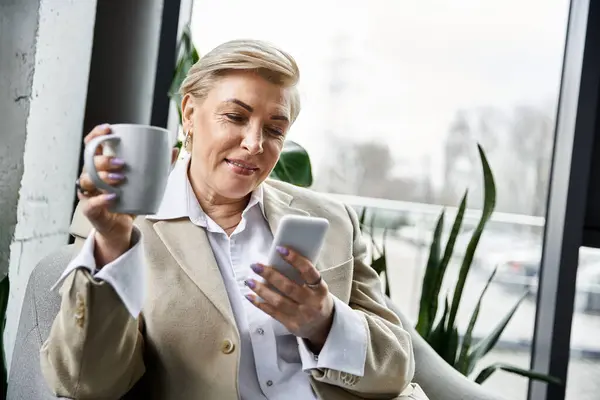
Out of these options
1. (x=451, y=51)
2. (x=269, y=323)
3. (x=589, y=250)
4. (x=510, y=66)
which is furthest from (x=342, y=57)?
(x=269, y=323)

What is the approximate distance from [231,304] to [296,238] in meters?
0.30

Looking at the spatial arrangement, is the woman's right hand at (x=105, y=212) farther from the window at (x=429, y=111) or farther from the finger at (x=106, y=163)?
the window at (x=429, y=111)

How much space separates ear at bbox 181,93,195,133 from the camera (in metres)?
1.38

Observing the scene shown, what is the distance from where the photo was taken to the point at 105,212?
3.09 feet

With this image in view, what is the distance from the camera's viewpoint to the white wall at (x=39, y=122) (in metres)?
1.56

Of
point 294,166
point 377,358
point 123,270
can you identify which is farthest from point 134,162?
point 294,166

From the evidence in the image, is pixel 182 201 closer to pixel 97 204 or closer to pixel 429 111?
pixel 97 204

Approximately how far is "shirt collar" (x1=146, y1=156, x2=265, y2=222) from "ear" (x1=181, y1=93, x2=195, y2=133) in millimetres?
72

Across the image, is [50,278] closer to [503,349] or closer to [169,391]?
[169,391]

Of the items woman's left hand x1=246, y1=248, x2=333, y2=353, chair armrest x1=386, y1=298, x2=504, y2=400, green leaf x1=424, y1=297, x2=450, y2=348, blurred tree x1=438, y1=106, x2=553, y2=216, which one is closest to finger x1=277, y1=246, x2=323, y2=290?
woman's left hand x1=246, y1=248, x2=333, y2=353

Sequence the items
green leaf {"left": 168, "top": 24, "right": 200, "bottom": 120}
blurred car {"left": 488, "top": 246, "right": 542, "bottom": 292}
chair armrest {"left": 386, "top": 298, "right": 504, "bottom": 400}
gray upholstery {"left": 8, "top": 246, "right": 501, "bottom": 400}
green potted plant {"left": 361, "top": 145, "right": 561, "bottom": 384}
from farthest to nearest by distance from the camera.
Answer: blurred car {"left": 488, "top": 246, "right": 542, "bottom": 292}
green potted plant {"left": 361, "top": 145, "right": 561, "bottom": 384}
green leaf {"left": 168, "top": 24, "right": 200, "bottom": 120}
chair armrest {"left": 386, "top": 298, "right": 504, "bottom": 400}
gray upholstery {"left": 8, "top": 246, "right": 501, "bottom": 400}

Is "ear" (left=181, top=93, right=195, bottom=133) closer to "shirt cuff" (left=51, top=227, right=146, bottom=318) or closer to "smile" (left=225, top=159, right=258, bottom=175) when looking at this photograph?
"smile" (left=225, top=159, right=258, bottom=175)

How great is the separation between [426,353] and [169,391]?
27.5 inches

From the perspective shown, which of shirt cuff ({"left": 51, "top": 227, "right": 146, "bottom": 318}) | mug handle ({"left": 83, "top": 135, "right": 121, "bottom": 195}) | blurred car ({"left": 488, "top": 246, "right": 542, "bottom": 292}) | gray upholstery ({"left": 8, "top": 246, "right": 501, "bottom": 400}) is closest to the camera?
mug handle ({"left": 83, "top": 135, "right": 121, "bottom": 195})
